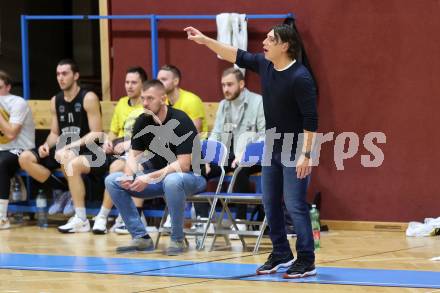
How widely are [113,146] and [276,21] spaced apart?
1926 mm

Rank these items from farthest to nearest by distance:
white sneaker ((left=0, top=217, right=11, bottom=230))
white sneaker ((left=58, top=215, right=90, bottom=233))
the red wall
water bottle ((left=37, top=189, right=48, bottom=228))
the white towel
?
water bottle ((left=37, top=189, right=48, bottom=228)) → white sneaker ((left=0, top=217, right=11, bottom=230)) → the white towel → white sneaker ((left=58, top=215, right=90, bottom=233)) → the red wall

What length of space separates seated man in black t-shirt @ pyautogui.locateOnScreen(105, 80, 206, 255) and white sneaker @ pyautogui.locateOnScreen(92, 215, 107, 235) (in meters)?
1.23

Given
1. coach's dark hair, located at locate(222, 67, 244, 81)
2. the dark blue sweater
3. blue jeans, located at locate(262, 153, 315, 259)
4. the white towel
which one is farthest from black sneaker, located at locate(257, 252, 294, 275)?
the white towel

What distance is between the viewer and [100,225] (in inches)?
348

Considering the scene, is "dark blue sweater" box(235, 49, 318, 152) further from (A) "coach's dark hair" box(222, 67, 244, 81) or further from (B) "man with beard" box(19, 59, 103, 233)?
(B) "man with beard" box(19, 59, 103, 233)

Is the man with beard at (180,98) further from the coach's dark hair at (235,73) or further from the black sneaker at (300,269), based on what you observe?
the black sneaker at (300,269)

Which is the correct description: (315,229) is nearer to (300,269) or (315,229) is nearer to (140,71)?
(300,269)

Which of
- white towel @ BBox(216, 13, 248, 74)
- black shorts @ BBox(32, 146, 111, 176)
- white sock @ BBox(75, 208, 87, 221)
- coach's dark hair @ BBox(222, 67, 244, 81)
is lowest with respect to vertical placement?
white sock @ BBox(75, 208, 87, 221)

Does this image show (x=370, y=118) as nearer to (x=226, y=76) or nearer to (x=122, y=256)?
(x=226, y=76)

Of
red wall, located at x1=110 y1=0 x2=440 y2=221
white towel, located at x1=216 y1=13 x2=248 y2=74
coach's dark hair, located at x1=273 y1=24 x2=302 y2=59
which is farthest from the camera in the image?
white towel, located at x1=216 y1=13 x2=248 y2=74

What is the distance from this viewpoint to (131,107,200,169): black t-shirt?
750 centimetres

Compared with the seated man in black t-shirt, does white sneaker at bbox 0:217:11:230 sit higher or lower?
lower

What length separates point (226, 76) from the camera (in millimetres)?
8586

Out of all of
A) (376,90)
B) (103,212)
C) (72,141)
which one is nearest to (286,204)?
(376,90)
